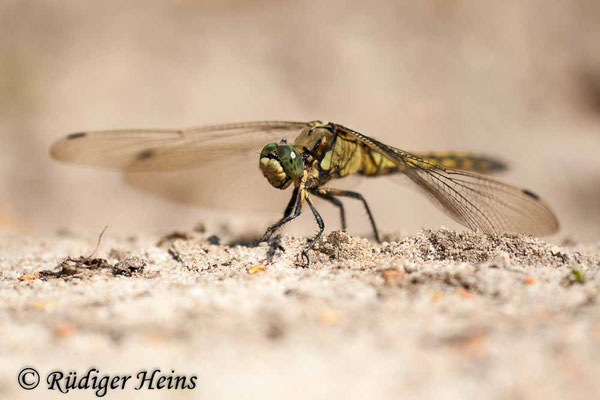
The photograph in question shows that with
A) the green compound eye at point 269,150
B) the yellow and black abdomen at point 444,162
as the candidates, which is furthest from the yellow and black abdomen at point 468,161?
the green compound eye at point 269,150

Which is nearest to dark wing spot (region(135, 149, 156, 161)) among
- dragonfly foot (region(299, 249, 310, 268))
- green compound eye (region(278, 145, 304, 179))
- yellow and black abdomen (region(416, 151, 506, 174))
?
green compound eye (region(278, 145, 304, 179))

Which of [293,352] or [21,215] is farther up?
[21,215]

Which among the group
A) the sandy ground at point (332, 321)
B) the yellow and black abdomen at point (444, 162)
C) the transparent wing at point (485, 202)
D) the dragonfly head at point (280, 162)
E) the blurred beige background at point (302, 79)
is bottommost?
the sandy ground at point (332, 321)

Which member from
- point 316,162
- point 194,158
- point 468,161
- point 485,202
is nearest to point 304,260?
point 316,162

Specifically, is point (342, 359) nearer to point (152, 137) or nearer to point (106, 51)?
point (152, 137)

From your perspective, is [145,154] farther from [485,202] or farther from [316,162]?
[485,202]

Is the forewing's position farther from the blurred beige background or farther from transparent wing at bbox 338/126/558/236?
the blurred beige background

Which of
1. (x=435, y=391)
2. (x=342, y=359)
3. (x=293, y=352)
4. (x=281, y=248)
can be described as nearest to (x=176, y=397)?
(x=293, y=352)

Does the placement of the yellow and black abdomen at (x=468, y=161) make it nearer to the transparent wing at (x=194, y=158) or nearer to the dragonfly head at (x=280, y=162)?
the transparent wing at (x=194, y=158)
